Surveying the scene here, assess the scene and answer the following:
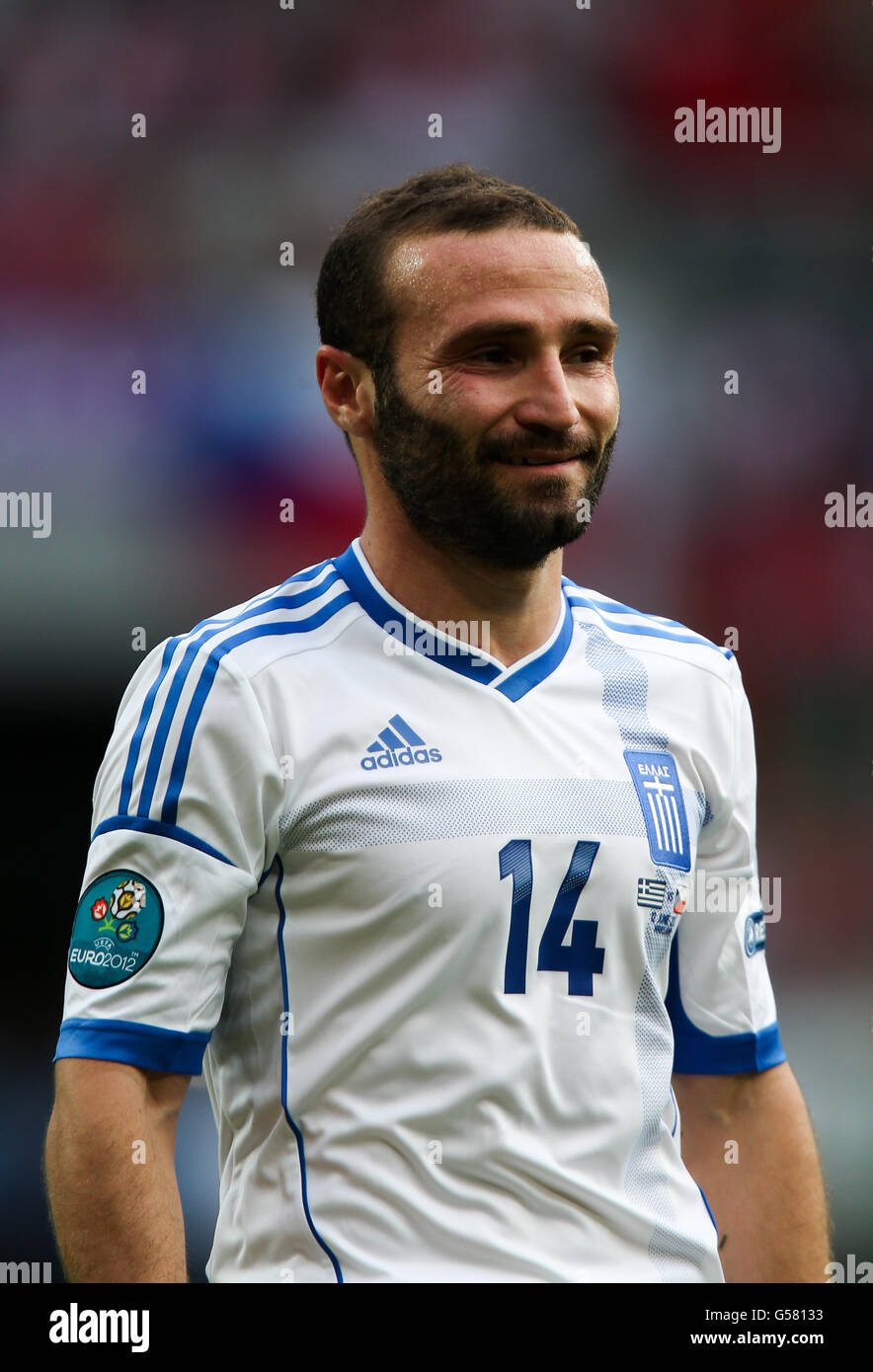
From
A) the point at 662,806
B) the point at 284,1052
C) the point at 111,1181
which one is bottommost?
the point at 111,1181

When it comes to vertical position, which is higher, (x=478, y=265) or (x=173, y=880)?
(x=478, y=265)

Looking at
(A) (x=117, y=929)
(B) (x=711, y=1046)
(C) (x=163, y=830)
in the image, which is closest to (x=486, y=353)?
(C) (x=163, y=830)

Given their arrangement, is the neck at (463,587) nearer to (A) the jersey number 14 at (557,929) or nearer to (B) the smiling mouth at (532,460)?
(B) the smiling mouth at (532,460)

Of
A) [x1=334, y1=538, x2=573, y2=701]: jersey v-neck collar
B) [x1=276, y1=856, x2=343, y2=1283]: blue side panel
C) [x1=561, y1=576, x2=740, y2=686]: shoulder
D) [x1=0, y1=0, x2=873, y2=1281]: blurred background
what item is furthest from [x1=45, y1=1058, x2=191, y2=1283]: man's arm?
[x1=0, y1=0, x2=873, y2=1281]: blurred background

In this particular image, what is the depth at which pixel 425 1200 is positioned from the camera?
1688 millimetres

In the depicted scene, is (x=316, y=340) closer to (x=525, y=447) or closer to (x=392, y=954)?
(x=525, y=447)

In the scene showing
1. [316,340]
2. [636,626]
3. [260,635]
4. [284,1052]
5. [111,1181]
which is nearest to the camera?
[111,1181]

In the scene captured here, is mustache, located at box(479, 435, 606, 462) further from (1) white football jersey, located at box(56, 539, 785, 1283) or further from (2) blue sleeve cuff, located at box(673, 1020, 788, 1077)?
(2) blue sleeve cuff, located at box(673, 1020, 788, 1077)

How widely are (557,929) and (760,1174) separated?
20.2 inches

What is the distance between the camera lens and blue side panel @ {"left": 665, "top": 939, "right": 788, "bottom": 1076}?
2.04 meters

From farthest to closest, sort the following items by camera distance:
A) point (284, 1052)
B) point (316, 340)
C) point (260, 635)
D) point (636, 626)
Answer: point (316, 340) → point (636, 626) → point (260, 635) → point (284, 1052)

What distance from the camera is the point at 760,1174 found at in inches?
80.0

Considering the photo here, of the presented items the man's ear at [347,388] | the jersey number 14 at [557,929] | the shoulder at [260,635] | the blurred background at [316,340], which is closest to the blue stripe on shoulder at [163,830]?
the shoulder at [260,635]

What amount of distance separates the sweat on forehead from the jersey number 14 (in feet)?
2.09
